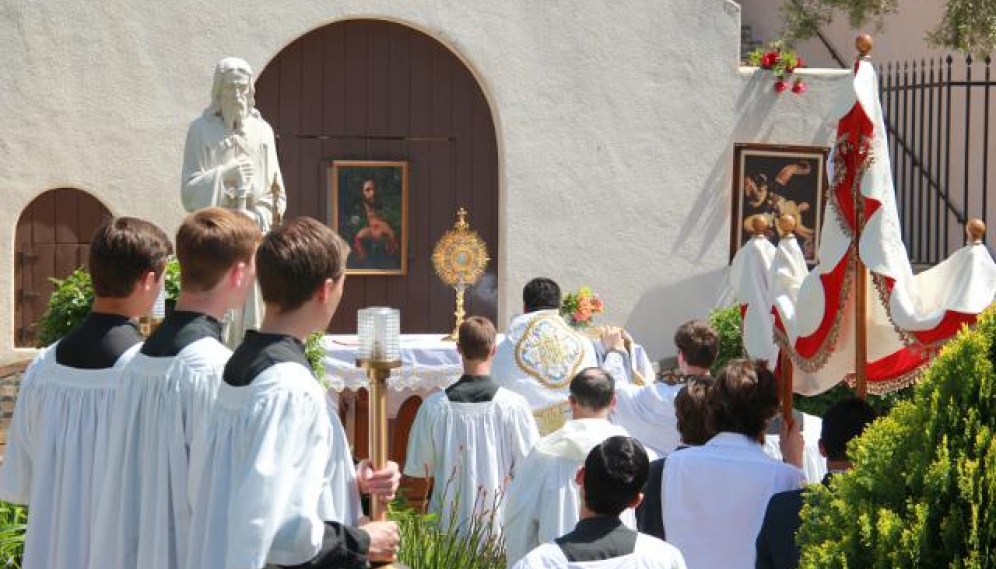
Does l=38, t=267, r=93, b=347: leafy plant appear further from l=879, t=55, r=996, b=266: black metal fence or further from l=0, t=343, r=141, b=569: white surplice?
l=879, t=55, r=996, b=266: black metal fence

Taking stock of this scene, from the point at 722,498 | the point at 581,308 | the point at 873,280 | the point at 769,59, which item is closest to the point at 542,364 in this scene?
the point at 873,280

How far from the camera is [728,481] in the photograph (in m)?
5.29

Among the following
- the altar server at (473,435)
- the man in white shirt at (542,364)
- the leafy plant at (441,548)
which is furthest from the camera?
the man in white shirt at (542,364)

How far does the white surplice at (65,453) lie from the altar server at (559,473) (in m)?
2.05

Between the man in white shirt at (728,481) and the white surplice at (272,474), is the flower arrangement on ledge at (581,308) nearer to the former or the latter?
the man in white shirt at (728,481)

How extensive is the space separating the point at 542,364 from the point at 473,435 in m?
1.35

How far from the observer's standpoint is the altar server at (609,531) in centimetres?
429

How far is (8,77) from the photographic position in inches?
515

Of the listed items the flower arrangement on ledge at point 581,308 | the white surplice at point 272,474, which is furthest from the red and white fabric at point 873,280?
the flower arrangement on ledge at point 581,308

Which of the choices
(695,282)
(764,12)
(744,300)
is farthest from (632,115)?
(744,300)

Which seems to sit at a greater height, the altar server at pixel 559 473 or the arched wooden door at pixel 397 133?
the arched wooden door at pixel 397 133

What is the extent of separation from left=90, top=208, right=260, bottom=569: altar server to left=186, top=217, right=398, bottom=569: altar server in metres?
0.43

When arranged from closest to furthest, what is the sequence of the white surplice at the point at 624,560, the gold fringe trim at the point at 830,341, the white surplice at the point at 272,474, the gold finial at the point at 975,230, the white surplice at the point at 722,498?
the white surplice at the point at 272,474 → the white surplice at the point at 624,560 → the white surplice at the point at 722,498 → the gold finial at the point at 975,230 → the gold fringe trim at the point at 830,341

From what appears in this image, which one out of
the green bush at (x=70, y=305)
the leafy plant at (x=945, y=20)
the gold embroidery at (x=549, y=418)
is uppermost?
the leafy plant at (x=945, y=20)
